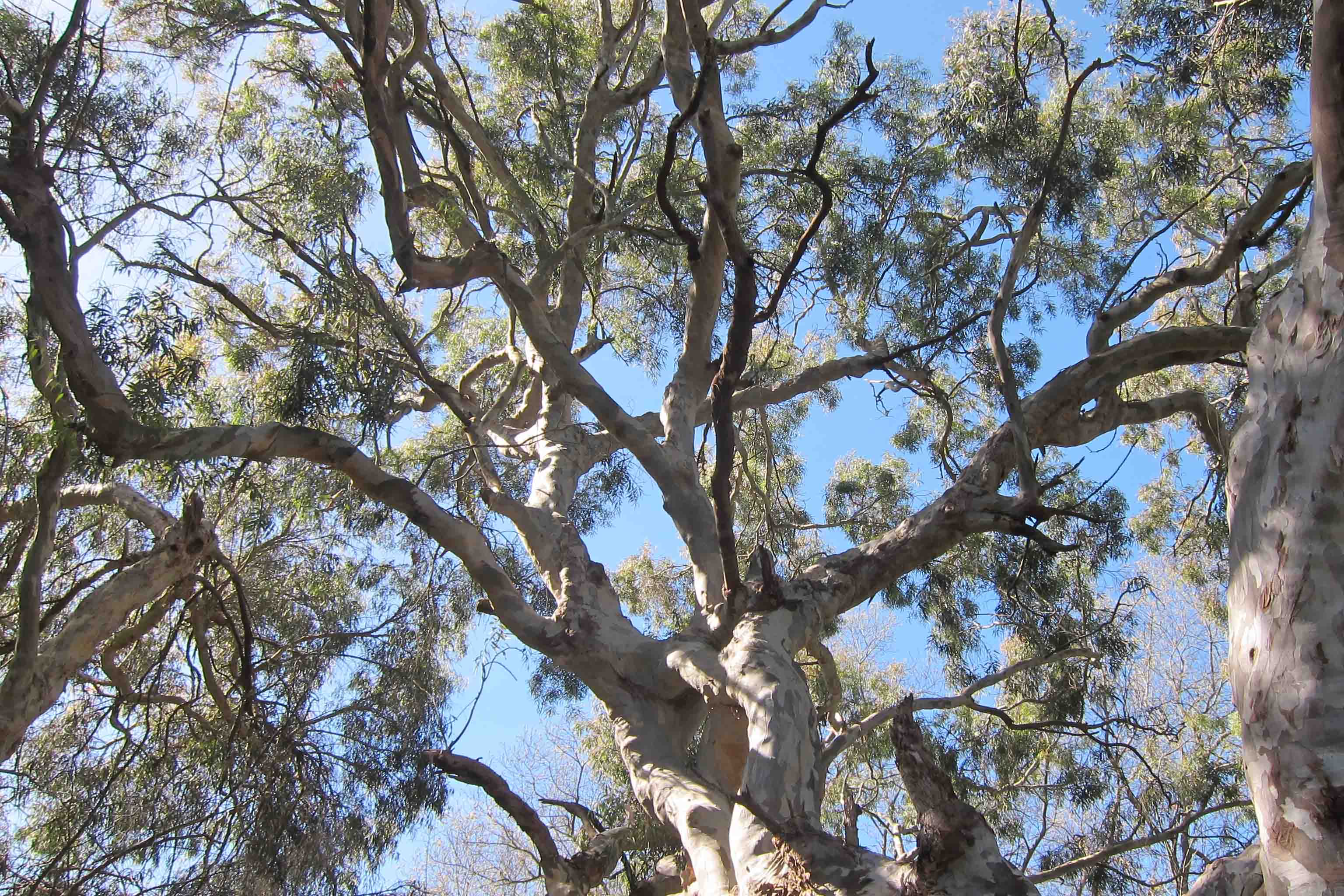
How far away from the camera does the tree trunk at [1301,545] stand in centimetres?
162

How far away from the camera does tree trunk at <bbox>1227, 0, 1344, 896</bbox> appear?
5.31 ft

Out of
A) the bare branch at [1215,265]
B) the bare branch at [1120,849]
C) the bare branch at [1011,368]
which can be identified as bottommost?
the bare branch at [1120,849]

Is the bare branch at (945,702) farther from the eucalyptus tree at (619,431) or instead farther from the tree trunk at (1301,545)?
the tree trunk at (1301,545)

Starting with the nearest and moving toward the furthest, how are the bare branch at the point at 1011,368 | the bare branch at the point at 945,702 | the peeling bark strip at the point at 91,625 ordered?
the bare branch at the point at 1011,368 < the peeling bark strip at the point at 91,625 < the bare branch at the point at 945,702

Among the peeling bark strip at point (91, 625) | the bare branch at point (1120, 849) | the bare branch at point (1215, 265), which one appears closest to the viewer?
the peeling bark strip at point (91, 625)

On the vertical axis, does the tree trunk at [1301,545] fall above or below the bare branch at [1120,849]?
below

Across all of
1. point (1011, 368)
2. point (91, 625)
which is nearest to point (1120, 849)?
point (1011, 368)

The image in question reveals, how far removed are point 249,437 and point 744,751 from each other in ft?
6.84

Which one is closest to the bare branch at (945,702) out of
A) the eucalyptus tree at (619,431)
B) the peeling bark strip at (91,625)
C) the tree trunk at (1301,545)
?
the eucalyptus tree at (619,431)

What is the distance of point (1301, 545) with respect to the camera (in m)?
1.80

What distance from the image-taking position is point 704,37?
3.98 m

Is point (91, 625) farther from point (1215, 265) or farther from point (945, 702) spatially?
point (1215, 265)

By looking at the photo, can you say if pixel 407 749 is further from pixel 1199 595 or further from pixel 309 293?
pixel 1199 595

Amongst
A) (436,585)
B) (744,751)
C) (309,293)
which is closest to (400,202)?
(309,293)
